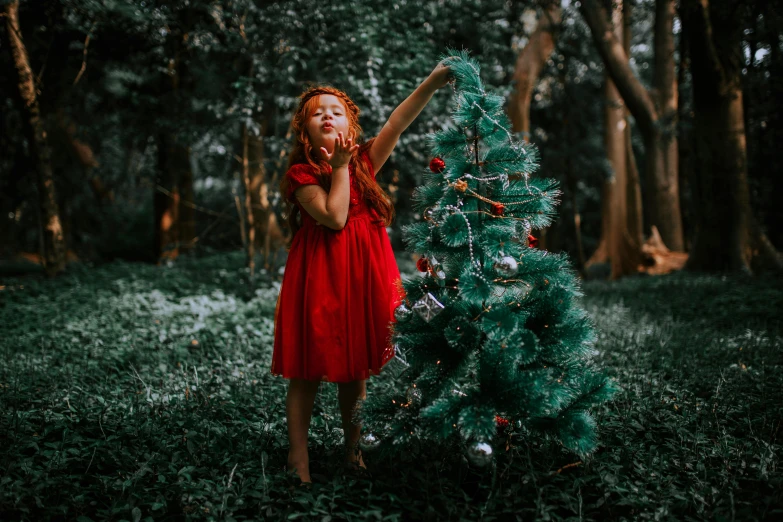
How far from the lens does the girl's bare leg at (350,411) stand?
266 cm

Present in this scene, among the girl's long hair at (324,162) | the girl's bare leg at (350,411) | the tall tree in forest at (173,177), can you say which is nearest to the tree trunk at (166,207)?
the tall tree in forest at (173,177)

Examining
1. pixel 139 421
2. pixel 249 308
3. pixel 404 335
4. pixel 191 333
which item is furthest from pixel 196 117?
→ pixel 404 335

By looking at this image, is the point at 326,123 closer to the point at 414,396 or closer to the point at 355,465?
the point at 414,396

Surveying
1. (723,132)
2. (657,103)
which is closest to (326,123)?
(723,132)

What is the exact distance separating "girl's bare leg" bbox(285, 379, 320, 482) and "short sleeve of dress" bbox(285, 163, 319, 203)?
89cm

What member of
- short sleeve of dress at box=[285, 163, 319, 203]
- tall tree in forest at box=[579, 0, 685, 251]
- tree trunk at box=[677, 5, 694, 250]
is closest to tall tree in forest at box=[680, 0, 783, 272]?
tree trunk at box=[677, 5, 694, 250]

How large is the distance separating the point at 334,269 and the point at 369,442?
763 millimetres

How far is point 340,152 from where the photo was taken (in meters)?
2.37

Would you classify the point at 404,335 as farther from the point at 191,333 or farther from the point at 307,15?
the point at 307,15

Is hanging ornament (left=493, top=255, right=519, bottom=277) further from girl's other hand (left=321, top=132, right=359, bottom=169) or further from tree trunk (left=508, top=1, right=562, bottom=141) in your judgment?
tree trunk (left=508, top=1, right=562, bottom=141)

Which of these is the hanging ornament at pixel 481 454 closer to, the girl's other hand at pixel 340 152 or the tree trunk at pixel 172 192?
the girl's other hand at pixel 340 152

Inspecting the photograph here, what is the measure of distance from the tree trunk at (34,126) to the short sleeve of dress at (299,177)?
7.18 m

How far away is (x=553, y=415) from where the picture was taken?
247 centimetres

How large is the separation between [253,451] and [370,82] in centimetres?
451
